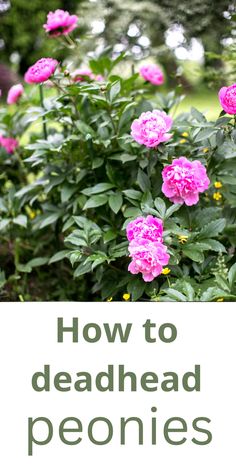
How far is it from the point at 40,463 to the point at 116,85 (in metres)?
1.15

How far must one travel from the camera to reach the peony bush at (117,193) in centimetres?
167

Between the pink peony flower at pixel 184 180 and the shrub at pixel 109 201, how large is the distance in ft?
0.13

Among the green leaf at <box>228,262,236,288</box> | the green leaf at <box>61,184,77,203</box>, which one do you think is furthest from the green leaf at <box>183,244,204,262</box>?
the green leaf at <box>61,184,77,203</box>

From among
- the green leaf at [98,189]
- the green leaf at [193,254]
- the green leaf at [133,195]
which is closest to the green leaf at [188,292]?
the green leaf at [193,254]

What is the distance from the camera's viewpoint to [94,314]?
1.40m

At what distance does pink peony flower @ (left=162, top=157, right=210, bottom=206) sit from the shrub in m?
0.04

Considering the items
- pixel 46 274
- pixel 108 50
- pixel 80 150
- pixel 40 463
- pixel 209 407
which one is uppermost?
pixel 108 50

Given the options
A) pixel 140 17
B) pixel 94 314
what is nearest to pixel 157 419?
pixel 94 314

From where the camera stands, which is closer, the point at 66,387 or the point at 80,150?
the point at 66,387

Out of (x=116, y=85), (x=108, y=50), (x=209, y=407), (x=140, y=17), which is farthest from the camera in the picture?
(x=140, y=17)

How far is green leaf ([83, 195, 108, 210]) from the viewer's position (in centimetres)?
192

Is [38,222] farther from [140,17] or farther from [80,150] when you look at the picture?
[140,17]

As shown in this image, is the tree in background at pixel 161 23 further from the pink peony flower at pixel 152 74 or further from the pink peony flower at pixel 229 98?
the pink peony flower at pixel 229 98

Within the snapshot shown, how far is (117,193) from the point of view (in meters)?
1.97
